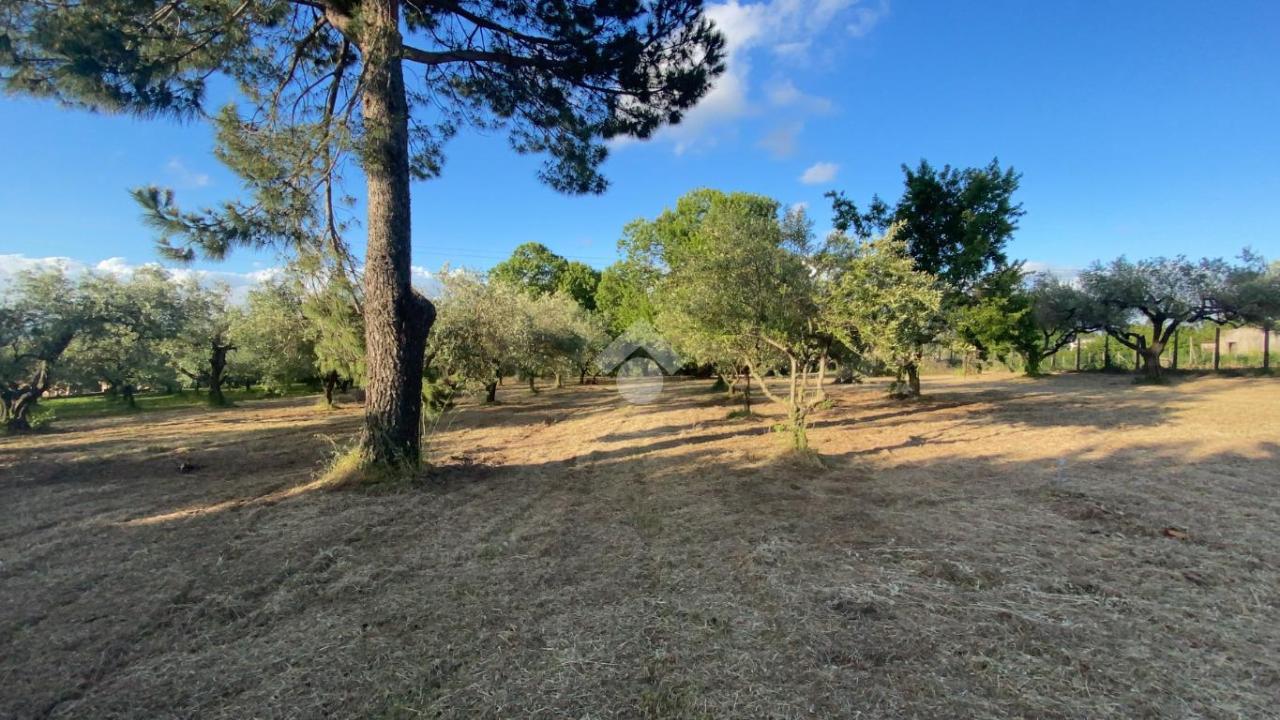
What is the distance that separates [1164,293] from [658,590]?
29842 mm

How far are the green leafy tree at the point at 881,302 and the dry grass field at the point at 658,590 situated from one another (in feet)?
6.47

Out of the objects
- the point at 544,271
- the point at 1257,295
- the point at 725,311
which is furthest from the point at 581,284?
→ the point at 1257,295

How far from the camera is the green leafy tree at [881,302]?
7500 millimetres

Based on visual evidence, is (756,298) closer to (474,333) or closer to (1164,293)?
(474,333)

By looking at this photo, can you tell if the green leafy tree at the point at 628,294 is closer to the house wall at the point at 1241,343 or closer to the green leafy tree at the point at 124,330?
the green leafy tree at the point at 124,330

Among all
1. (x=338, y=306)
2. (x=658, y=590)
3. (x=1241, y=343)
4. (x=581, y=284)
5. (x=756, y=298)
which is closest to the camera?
(x=658, y=590)

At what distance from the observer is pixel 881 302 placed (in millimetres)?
7535

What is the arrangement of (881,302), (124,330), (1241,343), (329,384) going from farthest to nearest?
(1241,343) → (329,384) → (124,330) → (881,302)

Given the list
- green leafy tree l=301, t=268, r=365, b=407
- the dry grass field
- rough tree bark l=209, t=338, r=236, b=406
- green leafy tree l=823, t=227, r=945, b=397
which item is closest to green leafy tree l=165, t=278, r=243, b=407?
rough tree bark l=209, t=338, r=236, b=406

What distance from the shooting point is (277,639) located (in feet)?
9.53

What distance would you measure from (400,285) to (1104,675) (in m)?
7.38

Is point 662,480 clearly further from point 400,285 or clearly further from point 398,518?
point 400,285

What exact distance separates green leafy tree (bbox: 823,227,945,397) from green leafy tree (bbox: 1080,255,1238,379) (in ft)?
72.6

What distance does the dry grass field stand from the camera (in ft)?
7.94
